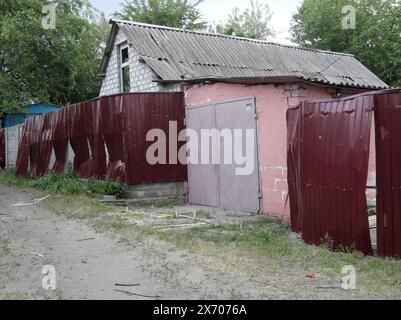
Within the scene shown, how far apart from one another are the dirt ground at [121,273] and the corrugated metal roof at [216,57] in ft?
21.1

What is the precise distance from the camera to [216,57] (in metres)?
15.9

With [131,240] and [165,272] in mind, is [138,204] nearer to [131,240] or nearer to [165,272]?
[131,240]

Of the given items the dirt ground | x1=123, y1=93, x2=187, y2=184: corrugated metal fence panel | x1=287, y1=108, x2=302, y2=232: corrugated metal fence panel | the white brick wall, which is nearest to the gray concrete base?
x1=123, y1=93, x2=187, y2=184: corrugated metal fence panel

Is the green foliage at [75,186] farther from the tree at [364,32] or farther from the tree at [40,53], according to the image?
the tree at [364,32]

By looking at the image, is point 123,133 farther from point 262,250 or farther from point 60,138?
point 262,250

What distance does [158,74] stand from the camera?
13.0 m

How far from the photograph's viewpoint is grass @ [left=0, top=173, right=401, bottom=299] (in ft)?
16.2

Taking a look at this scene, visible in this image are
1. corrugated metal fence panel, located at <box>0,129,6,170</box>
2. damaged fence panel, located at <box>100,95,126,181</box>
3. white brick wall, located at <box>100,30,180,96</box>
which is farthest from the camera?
corrugated metal fence panel, located at <box>0,129,6,170</box>

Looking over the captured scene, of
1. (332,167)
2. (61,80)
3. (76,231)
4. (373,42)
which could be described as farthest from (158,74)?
(373,42)

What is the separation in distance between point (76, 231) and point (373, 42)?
2694 cm

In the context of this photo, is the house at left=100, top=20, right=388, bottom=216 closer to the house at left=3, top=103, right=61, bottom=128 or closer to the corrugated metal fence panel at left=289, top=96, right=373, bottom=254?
the corrugated metal fence panel at left=289, top=96, right=373, bottom=254

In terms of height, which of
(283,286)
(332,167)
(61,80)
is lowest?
(283,286)

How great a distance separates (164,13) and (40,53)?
9.61 meters

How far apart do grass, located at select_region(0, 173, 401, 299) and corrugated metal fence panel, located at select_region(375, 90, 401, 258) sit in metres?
0.26
